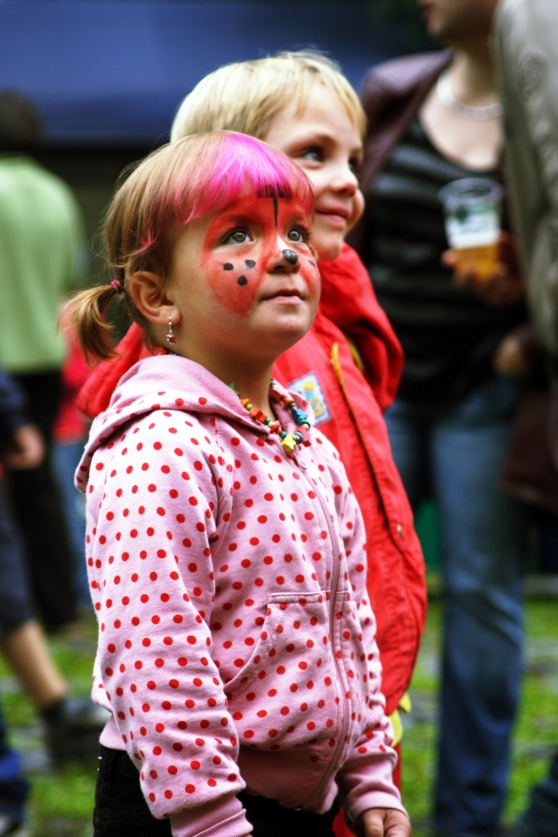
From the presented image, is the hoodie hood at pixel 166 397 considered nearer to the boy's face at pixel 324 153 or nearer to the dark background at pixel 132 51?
the boy's face at pixel 324 153

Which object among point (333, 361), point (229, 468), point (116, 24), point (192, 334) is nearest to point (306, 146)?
point (333, 361)

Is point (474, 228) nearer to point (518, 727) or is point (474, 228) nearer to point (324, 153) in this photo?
point (324, 153)

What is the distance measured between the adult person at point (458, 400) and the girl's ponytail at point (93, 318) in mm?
1409

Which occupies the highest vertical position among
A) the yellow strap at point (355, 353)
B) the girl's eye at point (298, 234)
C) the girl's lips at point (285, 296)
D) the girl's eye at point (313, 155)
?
the girl's eye at point (313, 155)

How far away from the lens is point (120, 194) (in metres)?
1.43

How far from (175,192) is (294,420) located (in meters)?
0.34

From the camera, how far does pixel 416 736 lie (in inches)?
152

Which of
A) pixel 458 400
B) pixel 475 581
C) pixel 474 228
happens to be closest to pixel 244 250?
pixel 474 228

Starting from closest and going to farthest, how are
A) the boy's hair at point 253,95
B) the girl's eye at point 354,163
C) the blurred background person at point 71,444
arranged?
the boy's hair at point 253,95 → the girl's eye at point 354,163 → the blurred background person at point 71,444

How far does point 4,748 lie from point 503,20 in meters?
2.12

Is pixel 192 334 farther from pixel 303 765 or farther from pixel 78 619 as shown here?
pixel 78 619

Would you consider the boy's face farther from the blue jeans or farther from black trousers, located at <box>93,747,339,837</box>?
the blue jeans

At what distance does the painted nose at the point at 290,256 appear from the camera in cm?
135


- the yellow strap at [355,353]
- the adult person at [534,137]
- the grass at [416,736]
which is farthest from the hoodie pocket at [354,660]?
the grass at [416,736]
